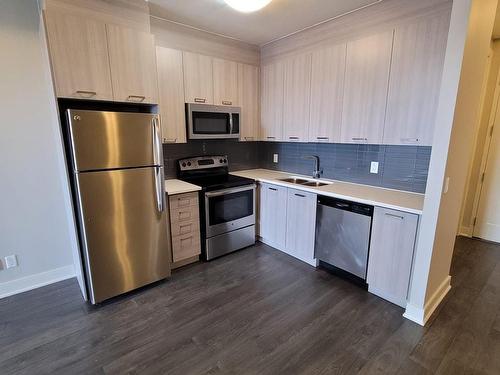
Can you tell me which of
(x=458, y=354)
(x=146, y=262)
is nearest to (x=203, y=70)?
(x=146, y=262)

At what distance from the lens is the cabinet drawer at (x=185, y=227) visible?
2.75 m

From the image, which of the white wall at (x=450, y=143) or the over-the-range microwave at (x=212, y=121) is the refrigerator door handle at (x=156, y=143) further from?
the white wall at (x=450, y=143)

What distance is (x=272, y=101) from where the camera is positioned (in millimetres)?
3494

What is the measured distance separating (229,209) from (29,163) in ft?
6.50

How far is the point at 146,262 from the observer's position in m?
2.47

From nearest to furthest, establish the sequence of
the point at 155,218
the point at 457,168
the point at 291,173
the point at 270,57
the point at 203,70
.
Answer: the point at 457,168
the point at 155,218
the point at 203,70
the point at 270,57
the point at 291,173

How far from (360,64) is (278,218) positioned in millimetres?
1845

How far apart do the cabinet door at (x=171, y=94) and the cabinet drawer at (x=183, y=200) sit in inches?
25.7

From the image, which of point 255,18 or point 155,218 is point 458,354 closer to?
point 155,218

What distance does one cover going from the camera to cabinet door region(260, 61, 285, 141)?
3365mm

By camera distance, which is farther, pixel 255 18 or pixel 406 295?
pixel 255 18

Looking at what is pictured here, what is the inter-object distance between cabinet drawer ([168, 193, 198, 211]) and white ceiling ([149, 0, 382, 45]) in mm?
1801

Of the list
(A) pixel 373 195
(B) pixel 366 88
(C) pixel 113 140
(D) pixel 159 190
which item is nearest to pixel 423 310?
(A) pixel 373 195

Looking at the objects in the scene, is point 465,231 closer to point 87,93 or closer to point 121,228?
point 121,228
